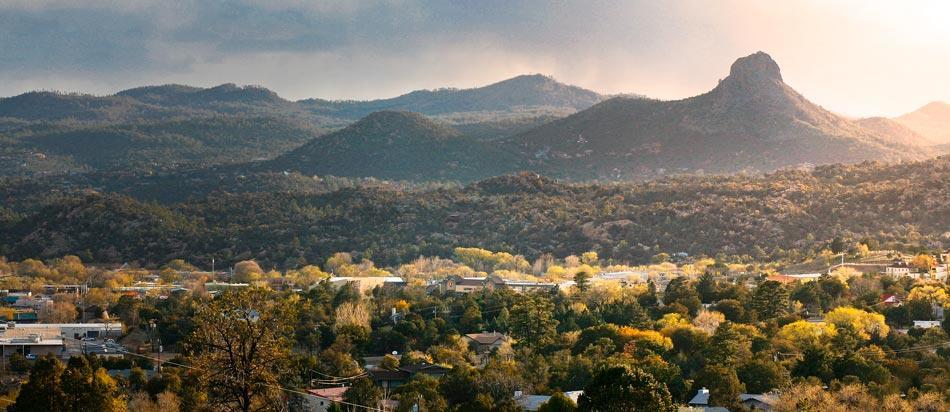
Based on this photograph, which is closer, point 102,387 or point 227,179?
point 102,387

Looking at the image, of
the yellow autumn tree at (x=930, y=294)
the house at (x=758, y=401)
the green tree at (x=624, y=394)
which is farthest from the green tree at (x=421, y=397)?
the yellow autumn tree at (x=930, y=294)

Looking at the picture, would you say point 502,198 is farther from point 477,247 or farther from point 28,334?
point 28,334

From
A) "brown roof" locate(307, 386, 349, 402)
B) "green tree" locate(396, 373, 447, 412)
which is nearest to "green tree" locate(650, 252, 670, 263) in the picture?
"brown roof" locate(307, 386, 349, 402)

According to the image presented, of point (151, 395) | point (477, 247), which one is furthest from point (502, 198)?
point (151, 395)

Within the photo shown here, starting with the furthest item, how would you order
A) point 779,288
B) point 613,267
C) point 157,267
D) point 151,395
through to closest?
point 157,267
point 613,267
point 779,288
point 151,395

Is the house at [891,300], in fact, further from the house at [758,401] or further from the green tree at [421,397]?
the green tree at [421,397]

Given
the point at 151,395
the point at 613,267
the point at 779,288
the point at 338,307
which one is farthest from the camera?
the point at 613,267
